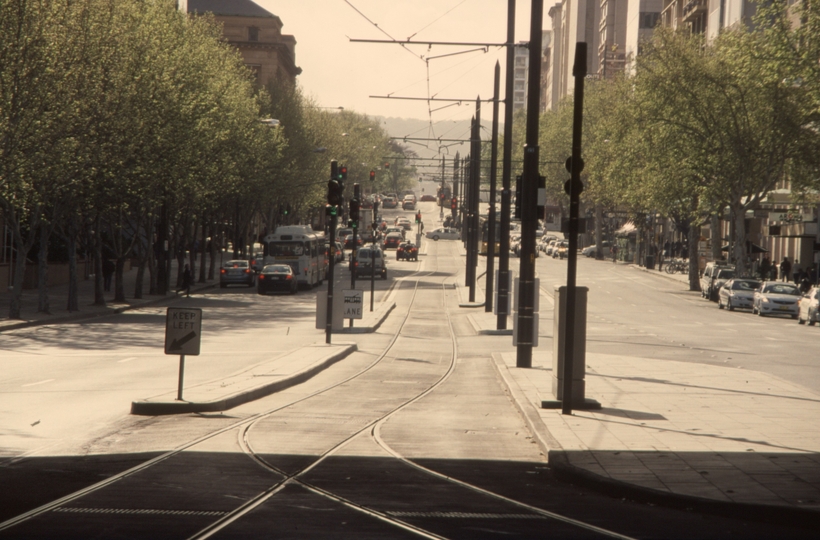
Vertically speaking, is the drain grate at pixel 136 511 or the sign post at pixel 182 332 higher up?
the sign post at pixel 182 332

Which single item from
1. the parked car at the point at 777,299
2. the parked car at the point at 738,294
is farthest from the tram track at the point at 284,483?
the parked car at the point at 738,294

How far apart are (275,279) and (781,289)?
2474 centimetres

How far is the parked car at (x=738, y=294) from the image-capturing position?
1940 inches

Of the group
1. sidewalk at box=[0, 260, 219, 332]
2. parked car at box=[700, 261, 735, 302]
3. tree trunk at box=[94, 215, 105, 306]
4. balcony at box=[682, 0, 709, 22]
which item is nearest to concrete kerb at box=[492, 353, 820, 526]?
sidewalk at box=[0, 260, 219, 332]

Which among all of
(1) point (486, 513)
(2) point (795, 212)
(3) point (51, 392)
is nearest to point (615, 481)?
(1) point (486, 513)

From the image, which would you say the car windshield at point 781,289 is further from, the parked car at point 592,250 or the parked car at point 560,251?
the parked car at point 592,250

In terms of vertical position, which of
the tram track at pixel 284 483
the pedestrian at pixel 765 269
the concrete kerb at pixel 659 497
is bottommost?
the tram track at pixel 284 483

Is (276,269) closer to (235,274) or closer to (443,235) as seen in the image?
A: (235,274)

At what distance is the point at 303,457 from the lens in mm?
11211

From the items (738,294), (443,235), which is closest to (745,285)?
(738,294)

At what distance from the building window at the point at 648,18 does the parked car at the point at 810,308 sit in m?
81.0

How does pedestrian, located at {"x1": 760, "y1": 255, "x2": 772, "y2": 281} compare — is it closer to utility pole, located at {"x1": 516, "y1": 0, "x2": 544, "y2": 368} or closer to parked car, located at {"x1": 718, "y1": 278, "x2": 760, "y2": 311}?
parked car, located at {"x1": 718, "y1": 278, "x2": 760, "y2": 311}

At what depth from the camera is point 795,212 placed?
55906 millimetres

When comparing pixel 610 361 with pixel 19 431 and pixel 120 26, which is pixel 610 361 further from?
pixel 120 26
